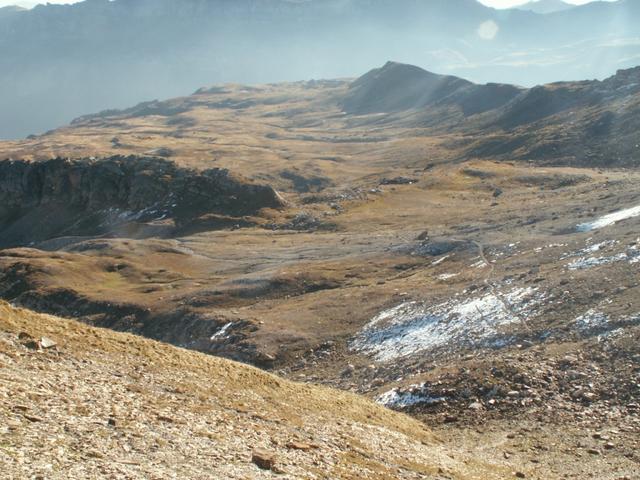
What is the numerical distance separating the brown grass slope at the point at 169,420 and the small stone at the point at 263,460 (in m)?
0.20

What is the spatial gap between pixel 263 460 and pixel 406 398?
14302 millimetres

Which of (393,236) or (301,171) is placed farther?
(301,171)

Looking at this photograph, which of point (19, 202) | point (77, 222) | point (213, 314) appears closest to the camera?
point (213, 314)

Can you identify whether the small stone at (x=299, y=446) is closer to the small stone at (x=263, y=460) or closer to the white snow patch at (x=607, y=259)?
the small stone at (x=263, y=460)

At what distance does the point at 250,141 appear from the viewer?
193375 mm

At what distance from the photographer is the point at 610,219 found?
2167 inches

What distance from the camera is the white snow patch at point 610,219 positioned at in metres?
53.5

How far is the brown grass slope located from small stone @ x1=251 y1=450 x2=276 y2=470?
8.0 inches

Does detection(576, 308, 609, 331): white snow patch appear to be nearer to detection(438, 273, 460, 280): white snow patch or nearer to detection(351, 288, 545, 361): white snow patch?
detection(351, 288, 545, 361): white snow patch

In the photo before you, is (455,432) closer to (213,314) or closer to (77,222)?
(213,314)

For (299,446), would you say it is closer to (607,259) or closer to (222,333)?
(222,333)

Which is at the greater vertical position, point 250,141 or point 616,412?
point 250,141

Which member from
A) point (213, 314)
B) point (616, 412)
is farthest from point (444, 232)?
point (616, 412)

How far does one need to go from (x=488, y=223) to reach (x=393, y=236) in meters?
10.8
